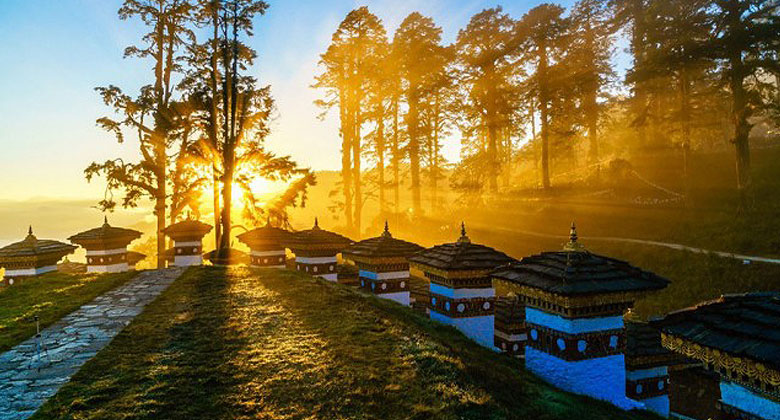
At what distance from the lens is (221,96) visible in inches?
809

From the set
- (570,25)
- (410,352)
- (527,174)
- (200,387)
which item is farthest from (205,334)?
(527,174)

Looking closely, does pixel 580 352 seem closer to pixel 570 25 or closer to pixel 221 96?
pixel 221 96

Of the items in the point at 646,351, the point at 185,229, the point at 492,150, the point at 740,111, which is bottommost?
the point at 646,351

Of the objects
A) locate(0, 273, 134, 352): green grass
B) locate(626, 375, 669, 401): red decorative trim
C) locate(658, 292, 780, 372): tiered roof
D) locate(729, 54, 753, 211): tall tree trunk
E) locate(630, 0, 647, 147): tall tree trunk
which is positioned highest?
locate(630, 0, 647, 147): tall tree trunk

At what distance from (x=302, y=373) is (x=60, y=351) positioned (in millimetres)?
4183

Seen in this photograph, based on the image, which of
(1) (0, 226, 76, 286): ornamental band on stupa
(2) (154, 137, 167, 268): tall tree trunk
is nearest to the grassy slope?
(1) (0, 226, 76, 286): ornamental band on stupa

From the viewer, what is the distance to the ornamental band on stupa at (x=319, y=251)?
1496cm

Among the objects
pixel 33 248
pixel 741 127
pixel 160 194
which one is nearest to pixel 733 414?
pixel 33 248

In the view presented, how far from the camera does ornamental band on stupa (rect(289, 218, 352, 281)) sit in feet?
49.1

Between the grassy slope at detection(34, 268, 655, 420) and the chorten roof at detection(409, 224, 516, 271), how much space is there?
53.3 inches

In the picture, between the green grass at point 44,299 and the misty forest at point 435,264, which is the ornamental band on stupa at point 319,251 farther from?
the green grass at point 44,299

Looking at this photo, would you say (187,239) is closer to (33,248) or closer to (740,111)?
(33,248)

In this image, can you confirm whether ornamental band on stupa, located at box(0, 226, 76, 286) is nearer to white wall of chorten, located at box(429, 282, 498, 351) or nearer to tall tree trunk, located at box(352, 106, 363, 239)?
white wall of chorten, located at box(429, 282, 498, 351)

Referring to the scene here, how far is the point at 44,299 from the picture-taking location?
10500 mm
